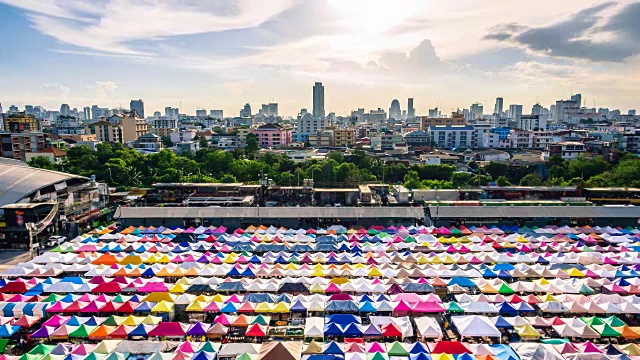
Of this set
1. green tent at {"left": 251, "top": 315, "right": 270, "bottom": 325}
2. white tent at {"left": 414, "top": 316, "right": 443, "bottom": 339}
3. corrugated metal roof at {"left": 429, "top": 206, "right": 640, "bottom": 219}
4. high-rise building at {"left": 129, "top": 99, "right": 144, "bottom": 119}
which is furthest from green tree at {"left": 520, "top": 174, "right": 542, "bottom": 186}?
high-rise building at {"left": 129, "top": 99, "right": 144, "bottom": 119}

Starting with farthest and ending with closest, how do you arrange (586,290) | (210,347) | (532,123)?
(532,123) → (586,290) → (210,347)

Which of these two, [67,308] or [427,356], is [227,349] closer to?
[427,356]

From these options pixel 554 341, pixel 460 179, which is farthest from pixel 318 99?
pixel 554 341

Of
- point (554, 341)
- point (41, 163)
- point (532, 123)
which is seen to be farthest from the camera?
point (532, 123)

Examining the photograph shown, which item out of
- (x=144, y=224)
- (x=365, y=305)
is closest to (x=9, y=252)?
(x=144, y=224)

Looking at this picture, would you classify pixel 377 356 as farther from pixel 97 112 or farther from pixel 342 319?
pixel 97 112

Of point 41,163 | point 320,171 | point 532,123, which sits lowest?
point 320,171
